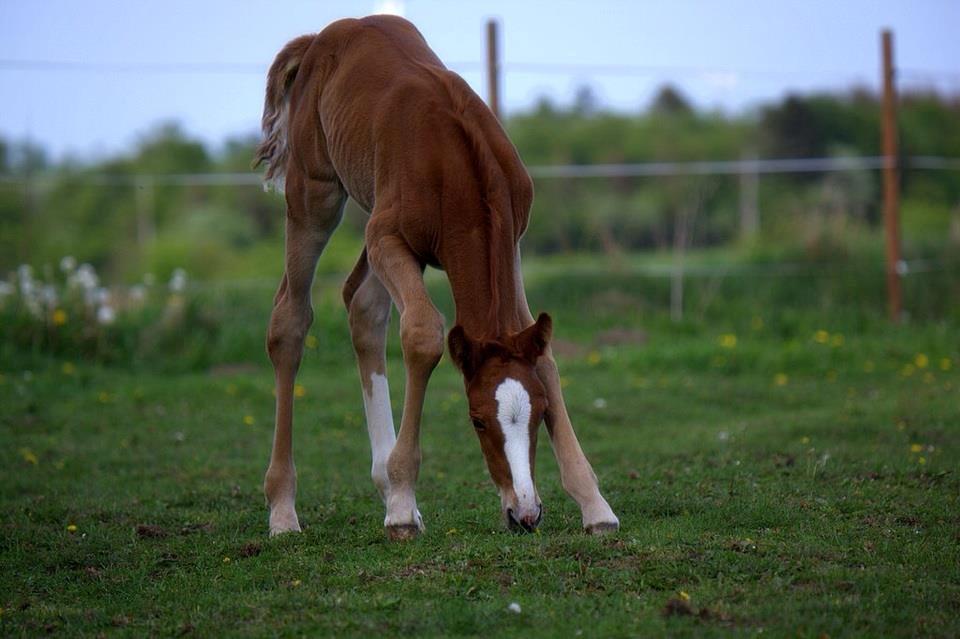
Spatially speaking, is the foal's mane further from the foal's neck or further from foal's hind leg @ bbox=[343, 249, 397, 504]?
foal's hind leg @ bbox=[343, 249, 397, 504]

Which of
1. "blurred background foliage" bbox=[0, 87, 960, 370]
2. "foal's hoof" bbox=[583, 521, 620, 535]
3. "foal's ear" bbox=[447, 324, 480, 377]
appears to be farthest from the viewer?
"blurred background foliage" bbox=[0, 87, 960, 370]

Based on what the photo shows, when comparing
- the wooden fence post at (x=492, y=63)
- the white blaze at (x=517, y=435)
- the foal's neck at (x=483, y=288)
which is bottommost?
the white blaze at (x=517, y=435)

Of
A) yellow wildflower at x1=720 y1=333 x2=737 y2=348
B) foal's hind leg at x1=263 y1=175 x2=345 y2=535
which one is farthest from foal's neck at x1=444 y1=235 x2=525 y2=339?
yellow wildflower at x1=720 y1=333 x2=737 y2=348

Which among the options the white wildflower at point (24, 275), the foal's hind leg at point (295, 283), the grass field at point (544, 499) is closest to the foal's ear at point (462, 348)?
the grass field at point (544, 499)

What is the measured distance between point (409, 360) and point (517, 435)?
2.20ft

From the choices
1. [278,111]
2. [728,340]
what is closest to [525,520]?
[278,111]

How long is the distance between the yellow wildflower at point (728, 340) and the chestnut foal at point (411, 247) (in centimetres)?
562

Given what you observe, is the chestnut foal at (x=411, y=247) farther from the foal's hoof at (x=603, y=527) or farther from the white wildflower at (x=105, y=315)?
the white wildflower at (x=105, y=315)

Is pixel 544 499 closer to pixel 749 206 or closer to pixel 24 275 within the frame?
pixel 24 275

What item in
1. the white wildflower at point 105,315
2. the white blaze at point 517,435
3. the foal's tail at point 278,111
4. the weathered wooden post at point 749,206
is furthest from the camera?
the weathered wooden post at point 749,206

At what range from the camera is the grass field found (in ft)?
12.6

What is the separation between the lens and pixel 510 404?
423 centimetres

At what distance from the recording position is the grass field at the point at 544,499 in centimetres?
383

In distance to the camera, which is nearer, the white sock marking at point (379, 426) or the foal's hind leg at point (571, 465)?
the foal's hind leg at point (571, 465)
